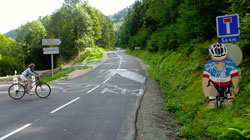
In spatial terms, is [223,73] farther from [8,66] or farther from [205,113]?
[8,66]

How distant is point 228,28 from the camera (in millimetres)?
5859

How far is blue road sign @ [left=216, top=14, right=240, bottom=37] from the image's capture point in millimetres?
5750

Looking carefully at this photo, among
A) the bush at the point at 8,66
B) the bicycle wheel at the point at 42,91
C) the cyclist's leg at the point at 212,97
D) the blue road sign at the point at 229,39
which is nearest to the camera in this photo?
the blue road sign at the point at 229,39

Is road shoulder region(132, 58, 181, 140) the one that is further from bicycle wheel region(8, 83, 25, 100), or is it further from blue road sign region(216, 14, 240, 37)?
bicycle wheel region(8, 83, 25, 100)

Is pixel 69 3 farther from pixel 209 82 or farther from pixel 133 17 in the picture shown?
pixel 209 82

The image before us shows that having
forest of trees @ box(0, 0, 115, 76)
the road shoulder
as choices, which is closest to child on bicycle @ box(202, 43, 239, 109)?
the road shoulder

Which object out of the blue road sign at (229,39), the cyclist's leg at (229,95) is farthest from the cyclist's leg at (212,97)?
the blue road sign at (229,39)

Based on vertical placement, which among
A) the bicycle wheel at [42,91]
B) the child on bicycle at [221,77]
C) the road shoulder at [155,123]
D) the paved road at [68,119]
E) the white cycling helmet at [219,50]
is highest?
the white cycling helmet at [219,50]

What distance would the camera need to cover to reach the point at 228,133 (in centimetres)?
404

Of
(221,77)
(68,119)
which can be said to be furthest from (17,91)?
(221,77)

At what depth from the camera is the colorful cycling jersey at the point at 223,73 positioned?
606 centimetres

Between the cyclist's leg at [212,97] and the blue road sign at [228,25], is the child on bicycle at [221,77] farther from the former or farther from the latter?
the blue road sign at [228,25]

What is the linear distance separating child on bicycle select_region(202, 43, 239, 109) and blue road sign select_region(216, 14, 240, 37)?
0.46 metres

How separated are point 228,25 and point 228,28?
3.6 inches
